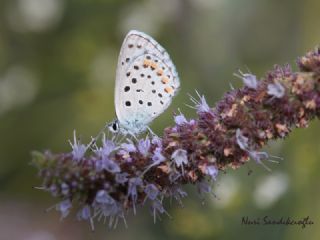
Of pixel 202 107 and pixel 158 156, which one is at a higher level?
pixel 202 107

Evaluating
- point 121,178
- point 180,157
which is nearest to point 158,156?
point 180,157

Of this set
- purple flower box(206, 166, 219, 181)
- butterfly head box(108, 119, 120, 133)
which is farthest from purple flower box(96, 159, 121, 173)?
butterfly head box(108, 119, 120, 133)

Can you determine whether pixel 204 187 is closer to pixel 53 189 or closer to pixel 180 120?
pixel 180 120

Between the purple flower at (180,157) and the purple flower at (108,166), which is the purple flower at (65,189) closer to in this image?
the purple flower at (108,166)

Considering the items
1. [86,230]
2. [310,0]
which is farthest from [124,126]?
[86,230]

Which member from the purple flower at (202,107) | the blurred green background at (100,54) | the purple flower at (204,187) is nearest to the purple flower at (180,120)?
the purple flower at (202,107)
